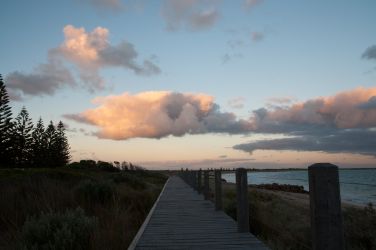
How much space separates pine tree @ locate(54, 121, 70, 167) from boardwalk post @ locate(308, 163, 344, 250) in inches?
3374

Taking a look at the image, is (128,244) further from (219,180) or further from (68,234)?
(219,180)

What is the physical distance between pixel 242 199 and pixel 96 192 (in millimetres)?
5387

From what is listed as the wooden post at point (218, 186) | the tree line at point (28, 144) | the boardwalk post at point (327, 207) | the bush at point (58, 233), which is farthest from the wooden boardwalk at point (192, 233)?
the tree line at point (28, 144)

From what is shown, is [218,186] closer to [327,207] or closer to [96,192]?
[96,192]

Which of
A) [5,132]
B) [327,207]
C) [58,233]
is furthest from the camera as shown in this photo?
[5,132]

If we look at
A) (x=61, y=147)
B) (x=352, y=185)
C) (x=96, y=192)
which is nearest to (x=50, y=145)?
(x=61, y=147)

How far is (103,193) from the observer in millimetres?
11305

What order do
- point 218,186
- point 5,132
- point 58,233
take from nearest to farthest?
point 58,233, point 218,186, point 5,132

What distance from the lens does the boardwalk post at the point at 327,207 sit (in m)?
3.15

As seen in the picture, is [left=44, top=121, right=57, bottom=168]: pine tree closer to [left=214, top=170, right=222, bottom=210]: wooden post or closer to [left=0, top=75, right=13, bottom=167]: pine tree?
[left=0, top=75, right=13, bottom=167]: pine tree

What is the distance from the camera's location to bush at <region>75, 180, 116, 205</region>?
10.9 metres

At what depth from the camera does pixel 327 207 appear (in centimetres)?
316

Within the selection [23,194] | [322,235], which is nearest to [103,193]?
[23,194]

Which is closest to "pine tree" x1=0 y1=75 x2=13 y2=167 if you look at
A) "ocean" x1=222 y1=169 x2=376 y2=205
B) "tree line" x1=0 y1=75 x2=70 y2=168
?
"tree line" x1=0 y1=75 x2=70 y2=168
